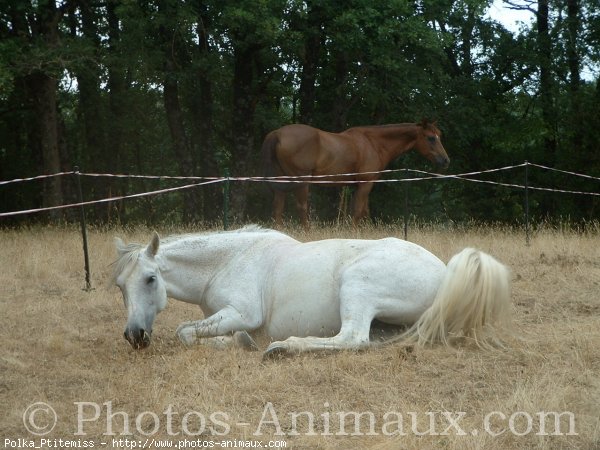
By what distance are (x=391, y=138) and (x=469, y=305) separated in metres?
9.55

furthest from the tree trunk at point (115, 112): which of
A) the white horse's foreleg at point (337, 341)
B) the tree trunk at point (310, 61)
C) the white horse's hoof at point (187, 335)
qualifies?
the white horse's foreleg at point (337, 341)

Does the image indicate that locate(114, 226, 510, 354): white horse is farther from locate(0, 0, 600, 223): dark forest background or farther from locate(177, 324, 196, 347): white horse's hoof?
locate(0, 0, 600, 223): dark forest background

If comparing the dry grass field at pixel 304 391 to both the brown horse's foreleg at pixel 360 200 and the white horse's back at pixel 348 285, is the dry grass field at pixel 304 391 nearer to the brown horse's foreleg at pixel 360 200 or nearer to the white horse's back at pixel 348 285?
the white horse's back at pixel 348 285

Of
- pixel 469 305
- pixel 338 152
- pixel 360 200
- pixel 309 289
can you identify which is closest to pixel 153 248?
pixel 309 289

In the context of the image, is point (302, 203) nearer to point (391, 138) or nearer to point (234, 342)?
point (391, 138)

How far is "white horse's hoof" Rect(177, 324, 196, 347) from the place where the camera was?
5.78 m

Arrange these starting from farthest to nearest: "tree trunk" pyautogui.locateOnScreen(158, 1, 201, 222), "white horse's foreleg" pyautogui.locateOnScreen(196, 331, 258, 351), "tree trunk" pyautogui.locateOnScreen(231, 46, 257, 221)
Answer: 1. "tree trunk" pyautogui.locateOnScreen(231, 46, 257, 221)
2. "tree trunk" pyautogui.locateOnScreen(158, 1, 201, 222)
3. "white horse's foreleg" pyautogui.locateOnScreen(196, 331, 258, 351)

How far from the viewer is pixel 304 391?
4.52 metres

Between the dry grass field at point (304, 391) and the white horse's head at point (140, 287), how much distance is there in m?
0.17

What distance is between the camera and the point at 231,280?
19.9 ft

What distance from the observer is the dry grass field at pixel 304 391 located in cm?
378

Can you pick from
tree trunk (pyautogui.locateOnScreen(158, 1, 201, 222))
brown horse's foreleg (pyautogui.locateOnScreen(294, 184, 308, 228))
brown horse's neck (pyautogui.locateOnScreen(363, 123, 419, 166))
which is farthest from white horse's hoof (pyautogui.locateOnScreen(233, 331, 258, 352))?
tree trunk (pyautogui.locateOnScreen(158, 1, 201, 222))

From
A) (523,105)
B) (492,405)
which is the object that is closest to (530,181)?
(523,105)

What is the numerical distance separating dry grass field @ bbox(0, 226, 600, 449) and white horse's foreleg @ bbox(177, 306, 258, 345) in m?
0.17
